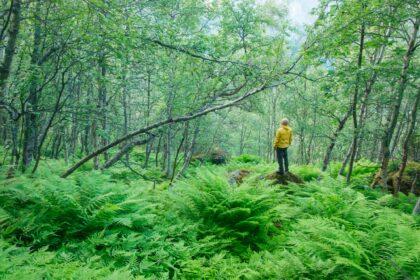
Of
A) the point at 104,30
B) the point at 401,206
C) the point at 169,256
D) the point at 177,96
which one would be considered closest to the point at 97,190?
the point at 169,256

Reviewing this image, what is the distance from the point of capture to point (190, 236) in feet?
16.4

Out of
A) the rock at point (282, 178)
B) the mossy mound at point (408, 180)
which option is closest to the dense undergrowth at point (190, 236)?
the rock at point (282, 178)

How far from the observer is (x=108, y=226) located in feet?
15.7

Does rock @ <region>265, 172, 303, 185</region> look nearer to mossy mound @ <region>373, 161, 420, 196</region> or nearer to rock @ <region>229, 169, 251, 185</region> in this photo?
rock @ <region>229, 169, 251, 185</region>

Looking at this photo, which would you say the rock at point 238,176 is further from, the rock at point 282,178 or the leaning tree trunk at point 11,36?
the leaning tree trunk at point 11,36

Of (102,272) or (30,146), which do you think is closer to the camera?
(102,272)

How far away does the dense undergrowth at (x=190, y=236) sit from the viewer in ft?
12.0

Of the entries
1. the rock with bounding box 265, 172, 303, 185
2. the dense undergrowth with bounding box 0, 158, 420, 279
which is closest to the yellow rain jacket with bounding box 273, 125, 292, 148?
the rock with bounding box 265, 172, 303, 185

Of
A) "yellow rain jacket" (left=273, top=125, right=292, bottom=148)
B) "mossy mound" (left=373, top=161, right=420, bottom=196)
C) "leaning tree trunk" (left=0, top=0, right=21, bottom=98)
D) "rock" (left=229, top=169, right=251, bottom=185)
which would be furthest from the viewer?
"mossy mound" (left=373, top=161, right=420, bottom=196)

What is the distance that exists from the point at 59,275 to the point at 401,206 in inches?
356

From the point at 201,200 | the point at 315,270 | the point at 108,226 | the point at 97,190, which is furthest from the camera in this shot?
the point at 201,200

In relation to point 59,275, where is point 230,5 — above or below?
above

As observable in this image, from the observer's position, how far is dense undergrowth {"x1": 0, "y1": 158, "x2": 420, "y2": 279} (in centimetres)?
366

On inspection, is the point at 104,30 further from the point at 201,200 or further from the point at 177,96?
the point at 177,96
